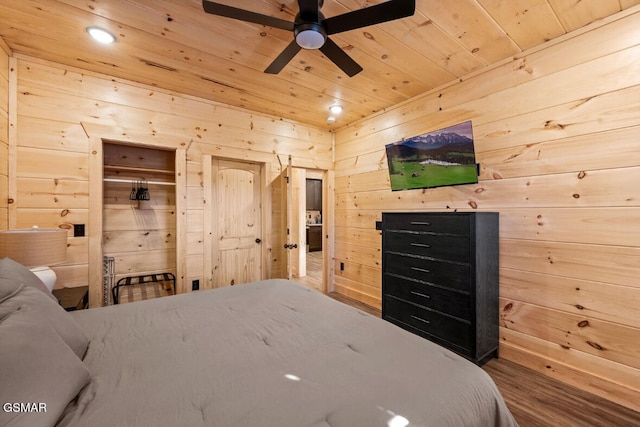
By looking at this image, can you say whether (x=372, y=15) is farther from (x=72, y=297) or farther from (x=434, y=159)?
(x=72, y=297)

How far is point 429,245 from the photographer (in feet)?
7.81

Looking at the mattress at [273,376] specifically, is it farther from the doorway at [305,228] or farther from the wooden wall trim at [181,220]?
the doorway at [305,228]

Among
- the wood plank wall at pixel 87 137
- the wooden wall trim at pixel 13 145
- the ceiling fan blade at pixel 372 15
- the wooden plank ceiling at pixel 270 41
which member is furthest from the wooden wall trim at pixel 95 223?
the ceiling fan blade at pixel 372 15

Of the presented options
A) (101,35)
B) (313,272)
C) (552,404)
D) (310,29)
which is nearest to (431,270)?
(552,404)

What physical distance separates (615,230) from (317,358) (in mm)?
2158

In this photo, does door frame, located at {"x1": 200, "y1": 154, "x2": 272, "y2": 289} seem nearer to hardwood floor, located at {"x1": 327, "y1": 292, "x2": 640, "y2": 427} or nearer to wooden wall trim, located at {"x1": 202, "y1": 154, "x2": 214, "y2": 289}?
wooden wall trim, located at {"x1": 202, "y1": 154, "x2": 214, "y2": 289}

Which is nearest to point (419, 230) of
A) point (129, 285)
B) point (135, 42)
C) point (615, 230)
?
point (615, 230)

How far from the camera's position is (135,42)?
6.88ft

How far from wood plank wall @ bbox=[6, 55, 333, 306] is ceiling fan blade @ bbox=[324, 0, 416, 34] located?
6.72 ft

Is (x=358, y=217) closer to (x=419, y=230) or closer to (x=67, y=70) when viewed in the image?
(x=419, y=230)

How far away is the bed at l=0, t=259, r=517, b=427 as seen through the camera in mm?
778

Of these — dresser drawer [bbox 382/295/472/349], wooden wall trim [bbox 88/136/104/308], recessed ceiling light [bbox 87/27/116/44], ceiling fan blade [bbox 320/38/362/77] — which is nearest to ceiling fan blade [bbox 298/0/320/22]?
ceiling fan blade [bbox 320/38/362/77]

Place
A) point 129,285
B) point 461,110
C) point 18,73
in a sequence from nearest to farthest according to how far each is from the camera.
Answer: point 18,73 → point 461,110 → point 129,285

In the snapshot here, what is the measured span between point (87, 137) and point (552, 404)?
4.29 meters
